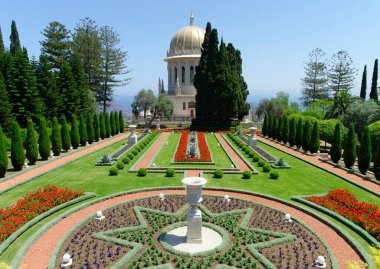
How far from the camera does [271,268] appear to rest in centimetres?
911

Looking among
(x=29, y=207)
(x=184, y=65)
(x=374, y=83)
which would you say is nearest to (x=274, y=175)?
(x=29, y=207)

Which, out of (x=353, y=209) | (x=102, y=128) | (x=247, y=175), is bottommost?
(x=353, y=209)

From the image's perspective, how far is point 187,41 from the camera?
3137 inches

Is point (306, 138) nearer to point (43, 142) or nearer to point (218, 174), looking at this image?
point (218, 174)

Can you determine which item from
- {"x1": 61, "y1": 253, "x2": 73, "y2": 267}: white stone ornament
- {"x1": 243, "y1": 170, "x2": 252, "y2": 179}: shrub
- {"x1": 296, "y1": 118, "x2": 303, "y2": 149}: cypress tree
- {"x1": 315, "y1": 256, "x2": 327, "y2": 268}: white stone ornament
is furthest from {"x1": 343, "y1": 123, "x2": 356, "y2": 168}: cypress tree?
{"x1": 61, "y1": 253, "x2": 73, "y2": 267}: white stone ornament

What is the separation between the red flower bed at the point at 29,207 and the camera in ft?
37.7

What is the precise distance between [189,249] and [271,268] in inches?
113

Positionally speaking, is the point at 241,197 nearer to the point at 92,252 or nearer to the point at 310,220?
the point at 310,220

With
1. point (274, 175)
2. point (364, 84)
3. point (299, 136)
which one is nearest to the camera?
point (274, 175)

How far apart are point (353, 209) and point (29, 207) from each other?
1519 centimetres

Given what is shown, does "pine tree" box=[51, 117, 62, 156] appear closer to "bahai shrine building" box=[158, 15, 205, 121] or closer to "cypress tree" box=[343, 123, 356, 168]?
"cypress tree" box=[343, 123, 356, 168]

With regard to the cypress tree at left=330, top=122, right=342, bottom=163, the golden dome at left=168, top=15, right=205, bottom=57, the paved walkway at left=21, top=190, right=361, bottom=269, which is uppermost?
the golden dome at left=168, top=15, right=205, bottom=57

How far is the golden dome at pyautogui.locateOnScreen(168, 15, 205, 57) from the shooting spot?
79.3m

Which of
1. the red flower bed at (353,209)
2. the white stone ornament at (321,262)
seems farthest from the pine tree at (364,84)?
the white stone ornament at (321,262)
